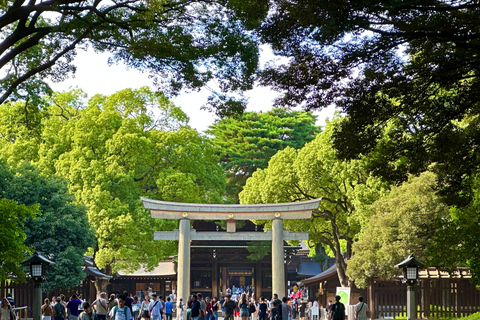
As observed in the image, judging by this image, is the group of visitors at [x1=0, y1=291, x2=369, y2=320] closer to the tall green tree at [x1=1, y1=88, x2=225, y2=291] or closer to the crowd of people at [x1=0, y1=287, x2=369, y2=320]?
the crowd of people at [x1=0, y1=287, x2=369, y2=320]

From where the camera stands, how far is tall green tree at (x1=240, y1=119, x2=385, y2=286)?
30750mm

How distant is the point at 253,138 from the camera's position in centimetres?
5341

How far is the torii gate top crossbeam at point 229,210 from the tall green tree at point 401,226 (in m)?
6.37

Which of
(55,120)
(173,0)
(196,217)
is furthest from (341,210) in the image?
(173,0)

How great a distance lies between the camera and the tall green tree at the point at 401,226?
24.5 meters

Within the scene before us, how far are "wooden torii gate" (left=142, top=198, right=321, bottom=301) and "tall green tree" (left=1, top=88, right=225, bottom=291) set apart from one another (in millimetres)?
3122

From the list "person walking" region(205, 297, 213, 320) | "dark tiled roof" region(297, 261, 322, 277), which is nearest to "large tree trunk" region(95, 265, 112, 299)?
"person walking" region(205, 297, 213, 320)


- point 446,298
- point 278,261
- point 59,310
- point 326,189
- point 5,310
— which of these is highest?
point 326,189

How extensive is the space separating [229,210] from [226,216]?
1.24 ft

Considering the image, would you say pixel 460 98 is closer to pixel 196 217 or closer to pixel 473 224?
pixel 473 224

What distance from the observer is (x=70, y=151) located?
37.9m

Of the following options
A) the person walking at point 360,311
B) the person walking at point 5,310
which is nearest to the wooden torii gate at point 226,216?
the person walking at point 360,311

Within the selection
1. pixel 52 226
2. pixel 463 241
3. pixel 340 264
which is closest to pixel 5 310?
pixel 463 241

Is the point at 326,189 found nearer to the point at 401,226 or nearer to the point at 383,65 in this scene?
the point at 401,226
